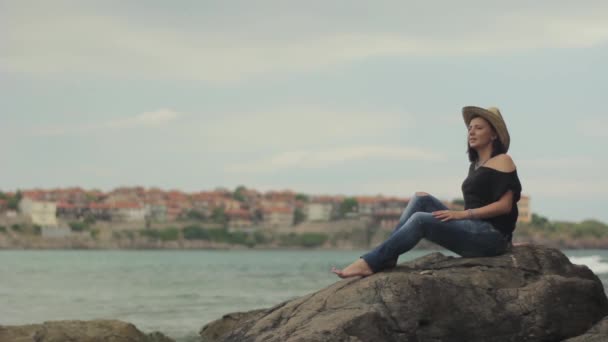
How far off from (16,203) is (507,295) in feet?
615

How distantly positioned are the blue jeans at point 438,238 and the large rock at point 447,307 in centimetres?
12

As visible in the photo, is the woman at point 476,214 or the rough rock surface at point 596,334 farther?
the woman at point 476,214

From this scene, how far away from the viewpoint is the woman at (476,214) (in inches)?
364

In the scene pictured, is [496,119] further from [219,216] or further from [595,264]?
[219,216]

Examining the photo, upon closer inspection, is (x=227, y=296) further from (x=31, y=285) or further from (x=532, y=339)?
(x=532, y=339)

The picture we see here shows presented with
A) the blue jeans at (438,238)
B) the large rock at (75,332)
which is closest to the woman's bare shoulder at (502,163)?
the blue jeans at (438,238)

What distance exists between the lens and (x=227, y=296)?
40.5 metres

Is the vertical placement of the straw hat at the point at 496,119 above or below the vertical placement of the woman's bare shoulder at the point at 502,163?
above

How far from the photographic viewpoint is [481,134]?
958cm

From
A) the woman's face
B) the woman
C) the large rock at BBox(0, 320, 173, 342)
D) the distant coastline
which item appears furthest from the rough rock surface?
the distant coastline

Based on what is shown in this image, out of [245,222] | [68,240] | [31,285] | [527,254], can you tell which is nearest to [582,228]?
[245,222]

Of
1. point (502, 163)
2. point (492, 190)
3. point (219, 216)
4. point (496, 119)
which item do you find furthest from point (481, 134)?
point (219, 216)

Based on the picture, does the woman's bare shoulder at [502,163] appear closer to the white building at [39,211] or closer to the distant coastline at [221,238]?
the distant coastline at [221,238]

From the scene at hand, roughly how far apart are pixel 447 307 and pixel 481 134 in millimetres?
1800
